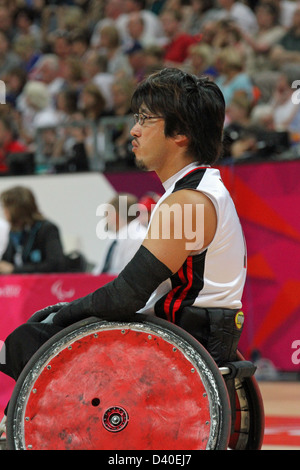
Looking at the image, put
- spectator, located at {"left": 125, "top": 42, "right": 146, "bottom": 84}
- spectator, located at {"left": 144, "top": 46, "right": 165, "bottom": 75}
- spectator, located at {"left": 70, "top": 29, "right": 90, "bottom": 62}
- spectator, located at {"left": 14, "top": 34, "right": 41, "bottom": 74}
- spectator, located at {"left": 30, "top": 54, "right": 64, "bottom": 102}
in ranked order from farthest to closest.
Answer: spectator, located at {"left": 14, "top": 34, "right": 41, "bottom": 74}
spectator, located at {"left": 70, "top": 29, "right": 90, "bottom": 62}
spectator, located at {"left": 30, "top": 54, "right": 64, "bottom": 102}
spectator, located at {"left": 125, "top": 42, "right": 146, "bottom": 84}
spectator, located at {"left": 144, "top": 46, "right": 165, "bottom": 75}

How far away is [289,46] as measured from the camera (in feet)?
28.5

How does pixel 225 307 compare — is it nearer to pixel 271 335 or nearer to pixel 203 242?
pixel 203 242

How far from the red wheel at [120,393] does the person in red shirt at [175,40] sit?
6505 mm

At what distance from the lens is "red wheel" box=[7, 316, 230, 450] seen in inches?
102

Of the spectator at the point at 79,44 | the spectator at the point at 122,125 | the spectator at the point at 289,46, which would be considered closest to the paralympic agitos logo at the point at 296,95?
the spectator at the point at 289,46

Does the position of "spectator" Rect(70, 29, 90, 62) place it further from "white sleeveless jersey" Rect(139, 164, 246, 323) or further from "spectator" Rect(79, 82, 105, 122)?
"white sleeveless jersey" Rect(139, 164, 246, 323)

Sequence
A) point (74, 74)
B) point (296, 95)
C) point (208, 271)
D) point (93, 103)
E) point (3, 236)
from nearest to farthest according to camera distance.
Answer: point (208, 271)
point (3, 236)
point (296, 95)
point (93, 103)
point (74, 74)

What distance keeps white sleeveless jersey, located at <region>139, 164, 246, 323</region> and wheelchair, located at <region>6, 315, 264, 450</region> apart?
165mm

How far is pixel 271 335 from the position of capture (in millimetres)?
6746

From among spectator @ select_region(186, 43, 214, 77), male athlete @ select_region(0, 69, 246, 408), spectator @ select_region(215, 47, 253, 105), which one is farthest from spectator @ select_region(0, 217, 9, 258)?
male athlete @ select_region(0, 69, 246, 408)

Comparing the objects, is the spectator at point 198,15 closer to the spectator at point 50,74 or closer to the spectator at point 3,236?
the spectator at point 50,74

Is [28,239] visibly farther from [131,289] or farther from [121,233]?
[131,289]

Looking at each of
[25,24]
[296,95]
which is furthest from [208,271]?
[25,24]

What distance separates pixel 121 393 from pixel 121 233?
3.95m
